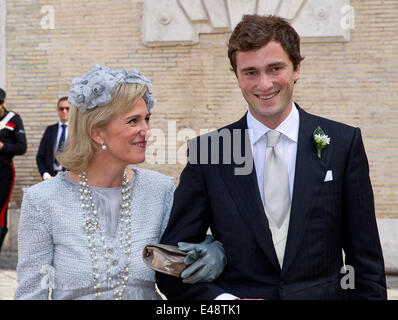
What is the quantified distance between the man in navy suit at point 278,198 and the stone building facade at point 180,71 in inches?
288

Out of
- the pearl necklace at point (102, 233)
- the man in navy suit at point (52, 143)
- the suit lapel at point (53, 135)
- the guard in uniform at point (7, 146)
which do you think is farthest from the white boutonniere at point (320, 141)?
the suit lapel at point (53, 135)

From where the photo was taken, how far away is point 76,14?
35.5 ft

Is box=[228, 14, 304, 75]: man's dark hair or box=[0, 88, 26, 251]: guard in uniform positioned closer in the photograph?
box=[228, 14, 304, 75]: man's dark hair

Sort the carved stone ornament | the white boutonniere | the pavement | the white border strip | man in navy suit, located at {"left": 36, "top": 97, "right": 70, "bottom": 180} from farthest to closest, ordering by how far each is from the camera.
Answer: the white border strip < the carved stone ornament < man in navy suit, located at {"left": 36, "top": 97, "right": 70, "bottom": 180} < the pavement < the white boutonniere

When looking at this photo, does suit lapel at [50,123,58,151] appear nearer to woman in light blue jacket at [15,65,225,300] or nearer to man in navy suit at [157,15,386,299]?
woman in light blue jacket at [15,65,225,300]

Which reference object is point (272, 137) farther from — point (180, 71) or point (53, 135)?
point (180, 71)

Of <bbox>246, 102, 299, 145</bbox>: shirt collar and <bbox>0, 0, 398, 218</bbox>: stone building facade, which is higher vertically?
<bbox>0, 0, 398, 218</bbox>: stone building facade

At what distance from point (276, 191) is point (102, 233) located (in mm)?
912

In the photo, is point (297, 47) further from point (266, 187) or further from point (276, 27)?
point (266, 187)

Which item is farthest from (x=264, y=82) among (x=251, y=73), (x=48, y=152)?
(x=48, y=152)

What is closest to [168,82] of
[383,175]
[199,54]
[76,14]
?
[199,54]

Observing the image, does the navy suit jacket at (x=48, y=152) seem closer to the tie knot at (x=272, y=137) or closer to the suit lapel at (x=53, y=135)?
the suit lapel at (x=53, y=135)

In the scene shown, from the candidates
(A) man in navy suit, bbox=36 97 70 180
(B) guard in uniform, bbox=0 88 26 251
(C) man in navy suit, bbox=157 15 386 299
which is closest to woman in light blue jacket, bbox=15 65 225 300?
(C) man in navy suit, bbox=157 15 386 299

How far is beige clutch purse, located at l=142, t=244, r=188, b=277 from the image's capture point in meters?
2.73
